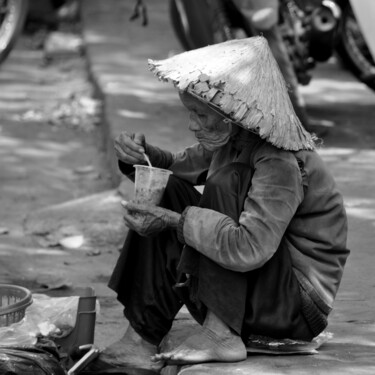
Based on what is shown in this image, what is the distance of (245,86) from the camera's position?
332 centimetres

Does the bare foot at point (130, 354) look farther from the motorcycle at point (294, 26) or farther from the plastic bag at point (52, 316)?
the motorcycle at point (294, 26)

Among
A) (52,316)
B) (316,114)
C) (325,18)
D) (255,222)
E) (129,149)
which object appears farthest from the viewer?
(316,114)

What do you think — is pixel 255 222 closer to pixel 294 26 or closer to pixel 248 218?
pixel 248 218

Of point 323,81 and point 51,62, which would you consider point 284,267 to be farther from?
point 51,62

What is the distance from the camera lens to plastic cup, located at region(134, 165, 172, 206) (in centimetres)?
349

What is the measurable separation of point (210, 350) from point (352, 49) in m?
4.51

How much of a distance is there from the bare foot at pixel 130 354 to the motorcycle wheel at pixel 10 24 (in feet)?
17.9

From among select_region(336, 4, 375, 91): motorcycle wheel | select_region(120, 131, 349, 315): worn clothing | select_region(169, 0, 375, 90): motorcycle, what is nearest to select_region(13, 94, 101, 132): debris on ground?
select_region(169, 0, 375, 90): motorcycle

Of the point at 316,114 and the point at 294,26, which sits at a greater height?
the point at 294,26

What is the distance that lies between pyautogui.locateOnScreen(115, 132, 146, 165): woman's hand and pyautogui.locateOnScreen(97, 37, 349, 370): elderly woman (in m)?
0.27

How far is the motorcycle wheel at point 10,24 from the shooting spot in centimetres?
891

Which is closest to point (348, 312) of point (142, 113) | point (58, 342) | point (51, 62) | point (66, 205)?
point (58, 342)

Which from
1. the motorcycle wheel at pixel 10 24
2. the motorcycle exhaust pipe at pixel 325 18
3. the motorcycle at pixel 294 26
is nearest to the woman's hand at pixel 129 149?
the motorcycle at pixel 294 26

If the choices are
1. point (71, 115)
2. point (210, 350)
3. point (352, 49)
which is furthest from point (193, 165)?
point (71, 115)
